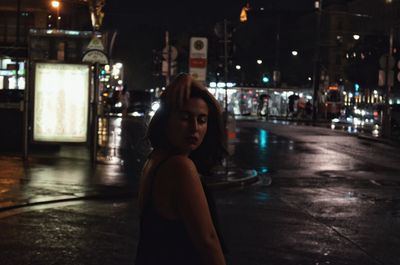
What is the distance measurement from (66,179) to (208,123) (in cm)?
1177

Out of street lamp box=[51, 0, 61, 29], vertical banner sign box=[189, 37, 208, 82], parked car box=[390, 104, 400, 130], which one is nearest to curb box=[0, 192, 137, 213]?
vertical banner sign box=[189, 37, 208, 82]

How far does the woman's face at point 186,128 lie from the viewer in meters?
3.26

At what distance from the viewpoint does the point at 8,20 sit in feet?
119

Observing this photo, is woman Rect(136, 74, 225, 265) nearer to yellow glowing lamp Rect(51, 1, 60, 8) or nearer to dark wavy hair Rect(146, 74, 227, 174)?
dark wavy hair Rect(146, 74, 227, 174)

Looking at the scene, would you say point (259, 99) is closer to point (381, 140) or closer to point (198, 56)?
point (381, 140)

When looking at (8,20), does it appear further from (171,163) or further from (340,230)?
(171,163)

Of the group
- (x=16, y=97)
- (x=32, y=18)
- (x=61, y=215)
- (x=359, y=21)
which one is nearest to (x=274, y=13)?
(x=359, y=21)

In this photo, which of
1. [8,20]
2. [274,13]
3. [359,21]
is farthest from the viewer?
[274,13]

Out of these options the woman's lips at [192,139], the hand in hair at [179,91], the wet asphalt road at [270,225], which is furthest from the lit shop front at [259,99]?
the woman's lips at [192,139]

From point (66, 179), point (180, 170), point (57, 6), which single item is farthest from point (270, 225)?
point (57, 6)

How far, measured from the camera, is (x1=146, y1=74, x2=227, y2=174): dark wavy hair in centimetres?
331

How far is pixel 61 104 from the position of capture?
748 inches

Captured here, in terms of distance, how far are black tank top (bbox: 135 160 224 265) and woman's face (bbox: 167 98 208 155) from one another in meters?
0.12

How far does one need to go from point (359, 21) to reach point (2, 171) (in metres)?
97.5
